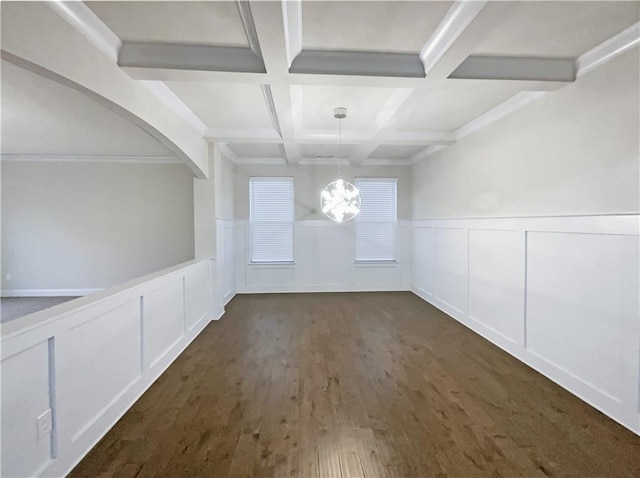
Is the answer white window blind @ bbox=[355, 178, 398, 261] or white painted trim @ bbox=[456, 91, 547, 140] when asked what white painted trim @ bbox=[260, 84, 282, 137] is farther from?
white window blind @ bbox=[355, 178, 398, 261]

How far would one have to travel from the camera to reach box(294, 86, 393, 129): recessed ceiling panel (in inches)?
115

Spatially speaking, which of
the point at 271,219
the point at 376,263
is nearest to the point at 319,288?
the point at 376,263

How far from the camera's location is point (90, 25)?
193 centimetres

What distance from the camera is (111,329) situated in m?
2.12

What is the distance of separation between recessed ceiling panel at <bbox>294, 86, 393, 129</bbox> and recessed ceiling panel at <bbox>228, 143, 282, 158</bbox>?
1182 mm

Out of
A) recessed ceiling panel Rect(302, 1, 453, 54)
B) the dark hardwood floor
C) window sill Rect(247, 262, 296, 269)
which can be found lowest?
the dark hardwood floor

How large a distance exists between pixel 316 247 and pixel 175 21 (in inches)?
180

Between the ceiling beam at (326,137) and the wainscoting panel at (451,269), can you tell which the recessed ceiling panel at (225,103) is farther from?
the wainscoting panel at (451,269)

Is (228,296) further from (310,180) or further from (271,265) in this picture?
(310,180)

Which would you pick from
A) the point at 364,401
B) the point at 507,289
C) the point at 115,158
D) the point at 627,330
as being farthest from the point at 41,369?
the point at 115,158

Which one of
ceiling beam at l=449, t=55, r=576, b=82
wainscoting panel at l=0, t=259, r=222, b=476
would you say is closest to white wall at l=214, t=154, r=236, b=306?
wainscoting panel at l=0, t=259, r=222, b=476

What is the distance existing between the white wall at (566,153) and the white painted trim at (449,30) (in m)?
1.27

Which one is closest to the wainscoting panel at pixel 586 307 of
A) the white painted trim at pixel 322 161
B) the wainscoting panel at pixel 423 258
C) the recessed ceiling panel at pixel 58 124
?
the wainscoting panel at pixel 423 258

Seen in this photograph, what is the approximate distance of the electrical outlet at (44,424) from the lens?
5.06 feet
